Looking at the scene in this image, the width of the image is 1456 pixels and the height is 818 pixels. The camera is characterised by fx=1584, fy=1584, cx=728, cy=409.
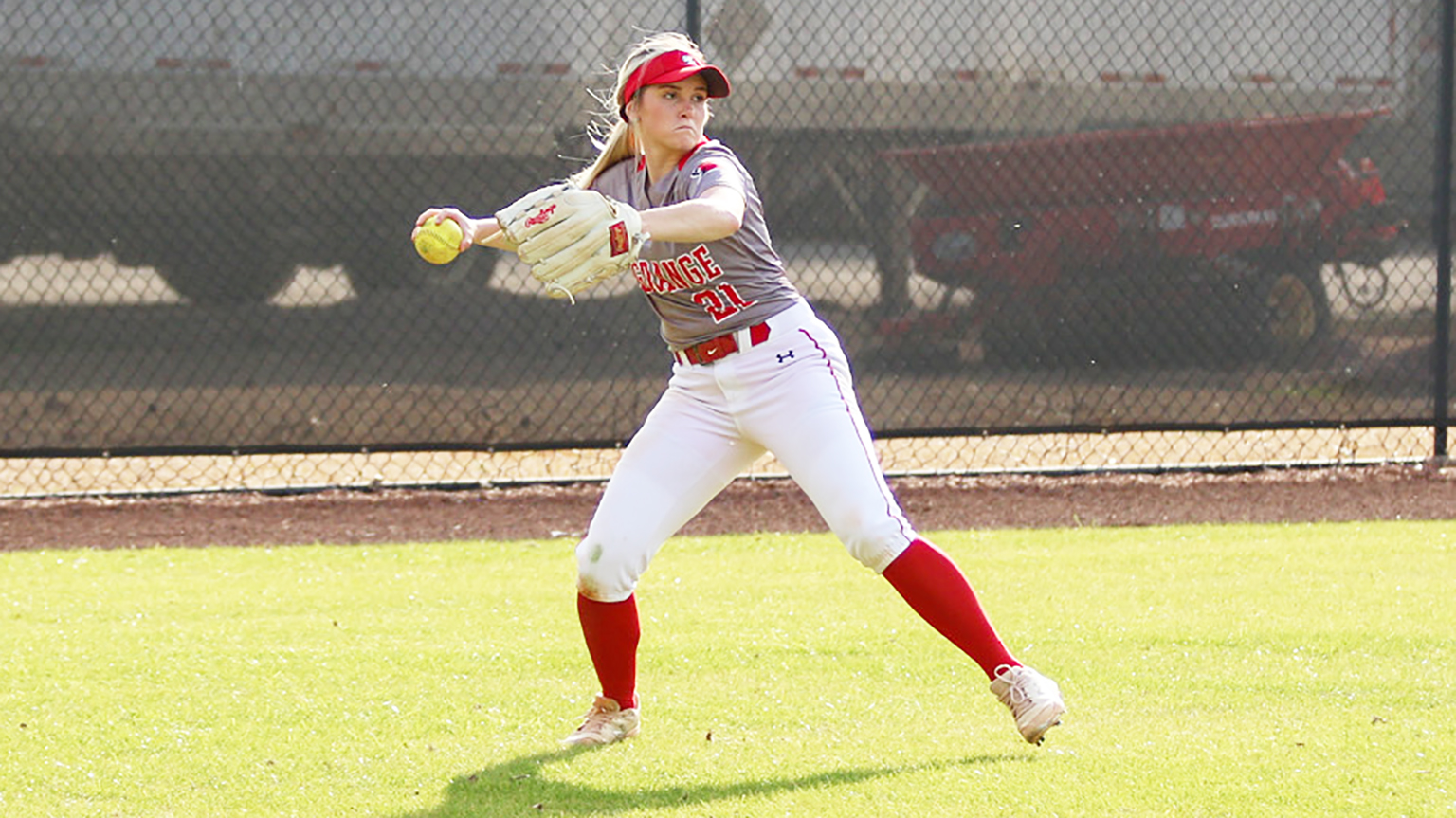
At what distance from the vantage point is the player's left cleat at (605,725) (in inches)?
145

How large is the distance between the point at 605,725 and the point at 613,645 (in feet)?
0.63

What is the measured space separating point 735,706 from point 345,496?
385 centimetres

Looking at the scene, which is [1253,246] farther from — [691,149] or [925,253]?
[691,149]

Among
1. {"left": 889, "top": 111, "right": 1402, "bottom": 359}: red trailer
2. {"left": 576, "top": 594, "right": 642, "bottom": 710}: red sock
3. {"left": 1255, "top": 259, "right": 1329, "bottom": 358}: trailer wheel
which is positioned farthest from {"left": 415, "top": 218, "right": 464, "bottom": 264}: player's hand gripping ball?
{"left": 1255, "top": 259, "right": 1329, "bottom": 358}: trailer wheel

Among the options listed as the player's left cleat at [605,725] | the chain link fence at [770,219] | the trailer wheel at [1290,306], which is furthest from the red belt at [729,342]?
the trailer wheel at [1290,306]

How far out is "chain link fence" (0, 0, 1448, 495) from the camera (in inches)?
284

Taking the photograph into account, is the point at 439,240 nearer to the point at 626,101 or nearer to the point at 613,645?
the point at 626,101

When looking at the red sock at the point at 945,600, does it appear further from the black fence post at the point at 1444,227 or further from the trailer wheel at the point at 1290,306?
the black fence post at the point at 1444,227

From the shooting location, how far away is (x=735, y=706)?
398cm

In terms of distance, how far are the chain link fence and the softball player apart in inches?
142

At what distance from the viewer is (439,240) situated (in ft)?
10.5

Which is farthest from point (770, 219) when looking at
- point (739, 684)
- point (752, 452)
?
point (752, 452)

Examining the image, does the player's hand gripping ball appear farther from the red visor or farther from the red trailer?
the red trailer

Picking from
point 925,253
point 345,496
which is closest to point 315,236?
point 345,496
